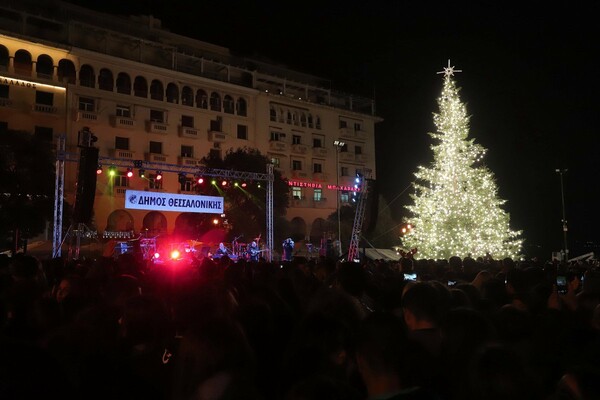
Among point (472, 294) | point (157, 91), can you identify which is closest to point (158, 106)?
point (157, 91)

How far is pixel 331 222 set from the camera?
46.9m

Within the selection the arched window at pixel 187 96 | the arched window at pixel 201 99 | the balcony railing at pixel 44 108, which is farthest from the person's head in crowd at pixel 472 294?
the arched window at pixel 201 99

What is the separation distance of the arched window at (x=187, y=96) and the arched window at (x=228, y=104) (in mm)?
3118

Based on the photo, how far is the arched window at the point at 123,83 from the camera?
38.2 metres

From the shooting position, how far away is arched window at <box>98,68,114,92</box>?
123 feet

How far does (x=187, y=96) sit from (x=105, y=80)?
264 inches

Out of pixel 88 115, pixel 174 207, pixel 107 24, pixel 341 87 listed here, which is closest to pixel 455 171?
pixel 174 207

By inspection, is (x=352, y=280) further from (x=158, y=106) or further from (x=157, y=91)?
(x=157, y=91)

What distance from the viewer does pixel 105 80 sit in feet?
123

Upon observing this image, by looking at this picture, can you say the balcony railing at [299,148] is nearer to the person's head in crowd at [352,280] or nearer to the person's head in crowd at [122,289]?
the person's head in crowd at [352,280]

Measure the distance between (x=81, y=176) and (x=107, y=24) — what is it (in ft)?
90.0

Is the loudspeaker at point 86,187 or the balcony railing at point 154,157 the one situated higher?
the balcony railing at point 154,157

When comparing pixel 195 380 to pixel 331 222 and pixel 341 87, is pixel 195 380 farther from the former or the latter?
pixel 341 87

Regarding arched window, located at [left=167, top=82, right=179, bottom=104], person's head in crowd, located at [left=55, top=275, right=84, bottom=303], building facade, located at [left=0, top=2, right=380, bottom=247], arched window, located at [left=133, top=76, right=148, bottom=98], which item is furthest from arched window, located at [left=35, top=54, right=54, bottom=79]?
person's head in crowd, located at [left=55, top=275, right=84, bottom=303]
